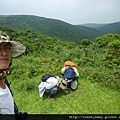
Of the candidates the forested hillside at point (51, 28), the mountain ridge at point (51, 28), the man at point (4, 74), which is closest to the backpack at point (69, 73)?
the man at point (4, 74)

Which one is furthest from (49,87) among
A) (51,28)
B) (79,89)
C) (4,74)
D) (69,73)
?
(51,28)

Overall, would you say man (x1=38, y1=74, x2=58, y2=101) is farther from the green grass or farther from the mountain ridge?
the mountain ridge

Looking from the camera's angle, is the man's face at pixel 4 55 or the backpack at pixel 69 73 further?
the backpack at pixel 69 73

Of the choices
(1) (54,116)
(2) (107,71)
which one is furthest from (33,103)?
(1) (54,116)

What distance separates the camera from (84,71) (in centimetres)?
626

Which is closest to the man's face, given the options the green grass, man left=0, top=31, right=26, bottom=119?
man left=0, top=31, right=26, bottom=119

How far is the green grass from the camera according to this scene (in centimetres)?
452

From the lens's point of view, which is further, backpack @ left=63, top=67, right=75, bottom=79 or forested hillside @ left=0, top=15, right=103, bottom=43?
forested hillside @ left=0, top=15, right=103, bottom=43

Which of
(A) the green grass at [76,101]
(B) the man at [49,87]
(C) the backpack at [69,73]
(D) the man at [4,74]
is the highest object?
(D) the man at [4,74]

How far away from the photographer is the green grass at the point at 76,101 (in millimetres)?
4515

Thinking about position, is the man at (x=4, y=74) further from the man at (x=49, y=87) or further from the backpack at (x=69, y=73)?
the backpack at (x=69, y=73)

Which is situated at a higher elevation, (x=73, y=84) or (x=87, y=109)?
(x=73, y=84)

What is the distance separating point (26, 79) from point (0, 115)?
4.88m

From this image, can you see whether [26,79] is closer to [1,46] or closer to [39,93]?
[39,93]
